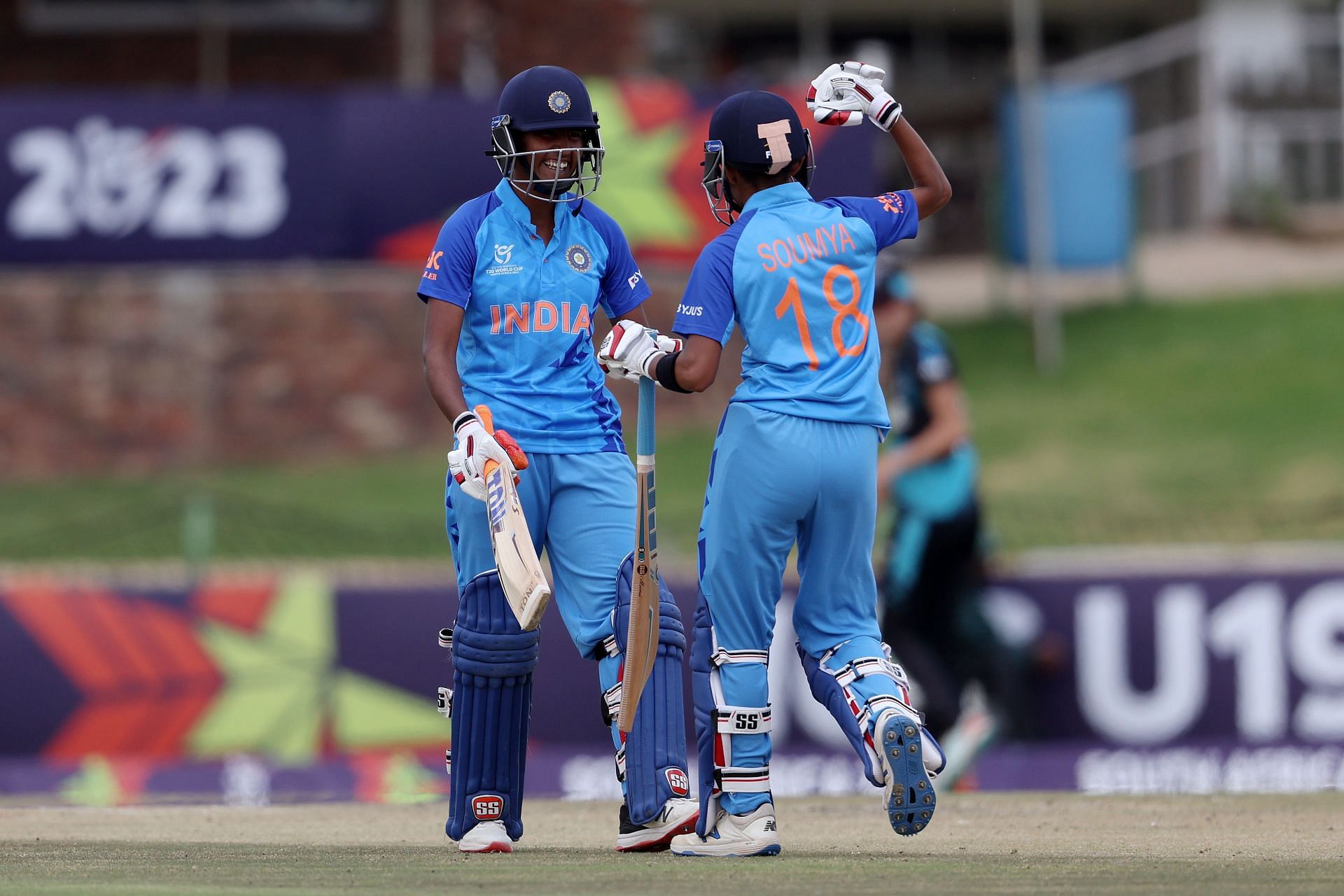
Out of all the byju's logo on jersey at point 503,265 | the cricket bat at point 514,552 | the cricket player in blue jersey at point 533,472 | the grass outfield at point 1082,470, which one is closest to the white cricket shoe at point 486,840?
the cricket player in blue jersey at point 533,472

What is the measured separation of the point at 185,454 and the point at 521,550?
9699mm

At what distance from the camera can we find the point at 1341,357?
55.5ft

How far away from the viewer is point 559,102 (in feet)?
18.4

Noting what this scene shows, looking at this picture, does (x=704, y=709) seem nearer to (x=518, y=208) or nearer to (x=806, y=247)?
(x=806, y=247)

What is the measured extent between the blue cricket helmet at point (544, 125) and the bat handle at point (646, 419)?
0.63m

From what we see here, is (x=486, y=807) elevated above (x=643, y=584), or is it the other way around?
(x=643, y=584)

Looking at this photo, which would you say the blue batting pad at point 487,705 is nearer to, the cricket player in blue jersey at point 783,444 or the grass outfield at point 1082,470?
the cricket player in blue jersey at point 783,444

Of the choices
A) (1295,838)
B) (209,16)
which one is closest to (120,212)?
(209,16)

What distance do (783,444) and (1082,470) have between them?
9.70 m

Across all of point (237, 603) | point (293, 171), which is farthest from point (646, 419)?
point (293, 171)

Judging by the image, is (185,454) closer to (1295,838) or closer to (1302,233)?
(1295,838)

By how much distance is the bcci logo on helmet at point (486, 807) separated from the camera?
18.4ft

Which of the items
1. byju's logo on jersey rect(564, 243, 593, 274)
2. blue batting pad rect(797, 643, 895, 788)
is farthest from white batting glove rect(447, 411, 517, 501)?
blue batting pad rect(797, 643, 895, 788)

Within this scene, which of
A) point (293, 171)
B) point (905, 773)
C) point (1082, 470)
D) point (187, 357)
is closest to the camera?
point (905, 773)
